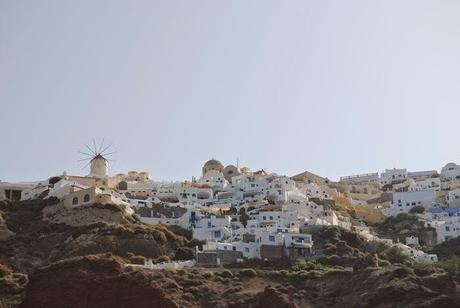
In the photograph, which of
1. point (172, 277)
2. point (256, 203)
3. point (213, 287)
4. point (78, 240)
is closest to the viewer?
point (213, 287)

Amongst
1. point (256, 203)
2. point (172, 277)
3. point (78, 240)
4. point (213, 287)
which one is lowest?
point (213, 287)

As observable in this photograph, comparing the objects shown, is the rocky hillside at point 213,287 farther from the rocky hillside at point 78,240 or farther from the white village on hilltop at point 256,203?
the white village on hilltop at point 256,203

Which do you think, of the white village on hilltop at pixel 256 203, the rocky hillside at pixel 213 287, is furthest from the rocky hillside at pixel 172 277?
the white village on hilltop at pixel 256 203

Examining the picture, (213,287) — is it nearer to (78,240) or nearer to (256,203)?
(78,240)

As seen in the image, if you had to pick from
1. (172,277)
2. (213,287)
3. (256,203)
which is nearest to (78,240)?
(172,277)

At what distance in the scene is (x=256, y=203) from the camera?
260 ft

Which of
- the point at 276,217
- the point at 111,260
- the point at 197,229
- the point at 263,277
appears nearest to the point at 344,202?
the point at 276,217

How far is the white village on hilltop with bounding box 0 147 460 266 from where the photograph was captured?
64.8 m

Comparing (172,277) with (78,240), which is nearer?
(172,277)

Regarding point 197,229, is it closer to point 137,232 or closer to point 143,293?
point 137,232

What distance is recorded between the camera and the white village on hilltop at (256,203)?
6481 centimetres

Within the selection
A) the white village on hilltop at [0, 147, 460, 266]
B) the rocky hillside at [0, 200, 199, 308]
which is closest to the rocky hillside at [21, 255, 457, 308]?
the rocky hillside at [0, 200, 199, 308]

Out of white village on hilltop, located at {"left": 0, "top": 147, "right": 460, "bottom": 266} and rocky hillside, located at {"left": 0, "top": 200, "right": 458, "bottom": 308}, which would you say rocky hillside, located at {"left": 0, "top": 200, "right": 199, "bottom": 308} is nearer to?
rocky hillside, located at {"left": 0, "top": 200, "right": 458, "bottom": 308}

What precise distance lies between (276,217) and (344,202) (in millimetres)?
17361
